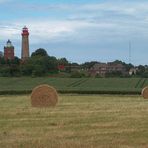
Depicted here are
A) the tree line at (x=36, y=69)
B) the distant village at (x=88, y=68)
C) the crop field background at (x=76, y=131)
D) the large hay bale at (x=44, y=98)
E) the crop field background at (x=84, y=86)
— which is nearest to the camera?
the crop field background at (x=76, y=131)

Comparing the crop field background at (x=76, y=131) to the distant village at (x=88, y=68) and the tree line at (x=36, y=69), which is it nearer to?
the tree line at (x=36, y=69)

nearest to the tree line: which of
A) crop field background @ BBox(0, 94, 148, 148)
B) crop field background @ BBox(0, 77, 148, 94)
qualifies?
crop field background @ BBox(0, 77, 148, 94)

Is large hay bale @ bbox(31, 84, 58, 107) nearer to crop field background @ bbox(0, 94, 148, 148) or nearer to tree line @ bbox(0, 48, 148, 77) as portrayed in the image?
crop field background @ bbox(0, 94, 148, 148)

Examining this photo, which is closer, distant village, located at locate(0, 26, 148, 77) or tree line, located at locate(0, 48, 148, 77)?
tree line, located at locate(0, 48, 148, 77)

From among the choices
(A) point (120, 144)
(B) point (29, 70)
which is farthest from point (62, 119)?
(B) point (29, 70)

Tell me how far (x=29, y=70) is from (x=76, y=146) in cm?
10850

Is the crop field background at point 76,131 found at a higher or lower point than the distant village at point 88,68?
lower

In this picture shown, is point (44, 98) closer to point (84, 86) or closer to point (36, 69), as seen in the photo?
point (84, 86)

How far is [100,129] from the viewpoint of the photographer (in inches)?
585

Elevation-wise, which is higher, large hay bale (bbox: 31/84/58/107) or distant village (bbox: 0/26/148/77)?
distant village (bbox: 0/26/148/77)

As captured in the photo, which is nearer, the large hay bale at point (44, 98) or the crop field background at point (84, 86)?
the large hay bale at point (44, 98)

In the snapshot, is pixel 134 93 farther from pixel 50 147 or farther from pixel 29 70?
pixel 29 70

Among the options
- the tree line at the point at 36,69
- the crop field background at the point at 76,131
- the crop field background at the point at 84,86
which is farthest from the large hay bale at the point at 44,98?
the tree line at the point at 36,69

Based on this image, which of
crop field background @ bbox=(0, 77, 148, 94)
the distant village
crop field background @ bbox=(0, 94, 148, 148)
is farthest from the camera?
the distant village
